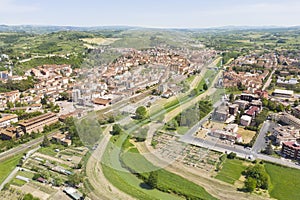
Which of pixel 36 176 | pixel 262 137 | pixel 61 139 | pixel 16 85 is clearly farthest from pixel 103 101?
pixel 16 85

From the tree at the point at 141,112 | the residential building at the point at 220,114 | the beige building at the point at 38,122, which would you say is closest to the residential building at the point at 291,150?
the residential building at the point at 220,114

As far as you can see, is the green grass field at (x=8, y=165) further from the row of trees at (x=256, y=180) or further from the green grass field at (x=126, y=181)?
the row of trees at (x=256, y=180)

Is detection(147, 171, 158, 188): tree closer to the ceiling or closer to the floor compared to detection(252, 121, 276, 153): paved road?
closer to the ceiling

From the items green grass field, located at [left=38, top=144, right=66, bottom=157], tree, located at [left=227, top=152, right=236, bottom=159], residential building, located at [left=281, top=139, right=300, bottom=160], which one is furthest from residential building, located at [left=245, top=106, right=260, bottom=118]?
green grass field, located at [left=38, top=144, right=66, bottom=157]

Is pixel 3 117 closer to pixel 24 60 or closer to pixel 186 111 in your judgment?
pixel 186 111

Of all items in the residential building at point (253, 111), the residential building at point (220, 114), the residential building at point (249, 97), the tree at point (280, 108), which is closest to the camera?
the residential building at point (220, 114)

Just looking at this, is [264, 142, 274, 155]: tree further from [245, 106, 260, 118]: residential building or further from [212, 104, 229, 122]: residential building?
[245, 106, 260, 118]: residential building

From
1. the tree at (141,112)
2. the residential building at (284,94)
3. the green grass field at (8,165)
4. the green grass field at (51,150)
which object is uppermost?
the tree at (141,112)
